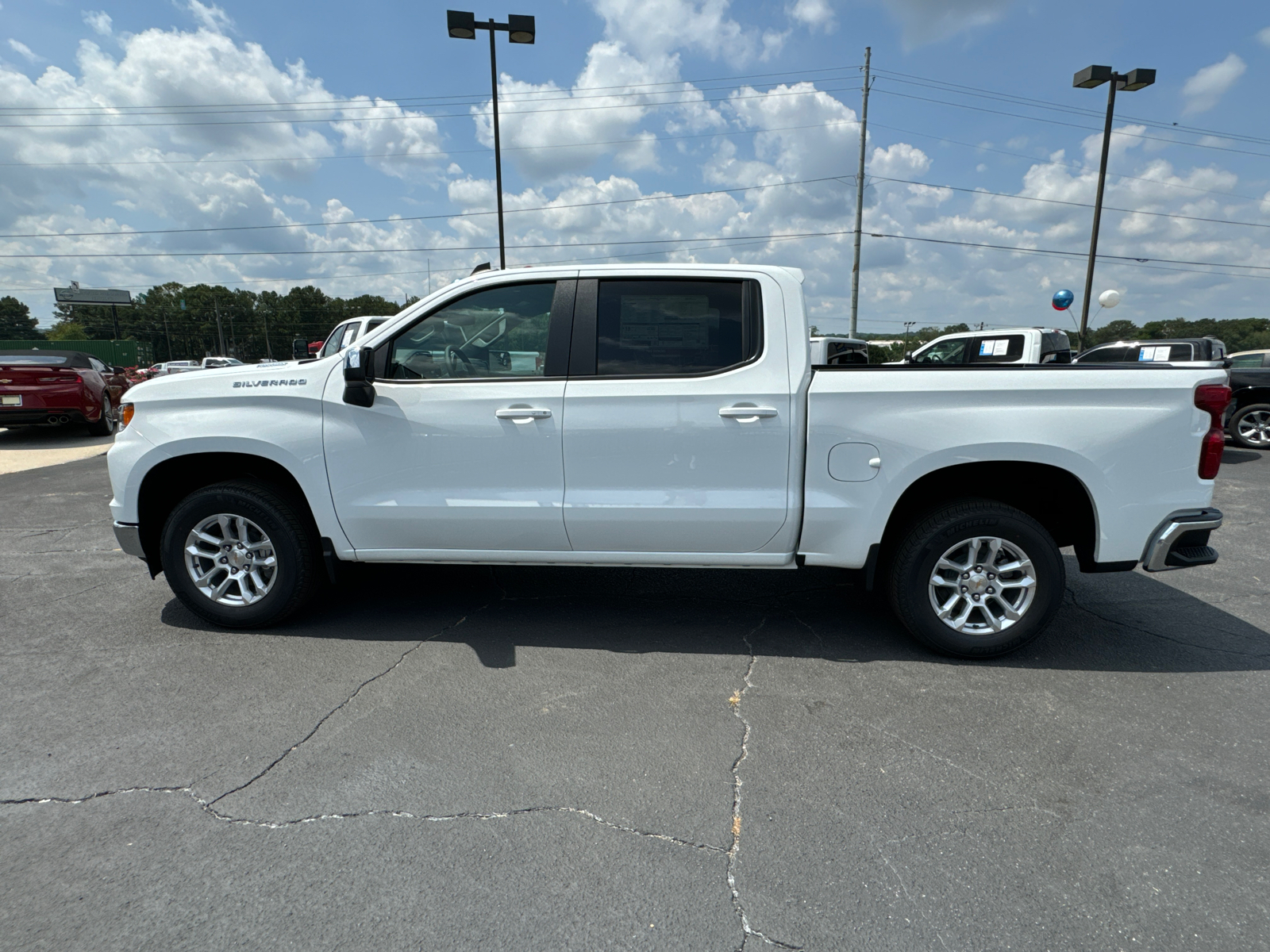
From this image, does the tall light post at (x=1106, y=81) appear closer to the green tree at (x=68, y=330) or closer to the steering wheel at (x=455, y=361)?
the steering wheel at (x=455, y=361)

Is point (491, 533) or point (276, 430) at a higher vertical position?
point (276, 430)

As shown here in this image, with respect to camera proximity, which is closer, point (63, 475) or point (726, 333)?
point (726, 333)

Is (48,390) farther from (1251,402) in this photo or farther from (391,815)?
(1251,402)

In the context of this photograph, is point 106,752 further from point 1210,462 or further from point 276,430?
point 1210,462

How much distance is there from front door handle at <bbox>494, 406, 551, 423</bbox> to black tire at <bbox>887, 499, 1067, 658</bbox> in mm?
1947

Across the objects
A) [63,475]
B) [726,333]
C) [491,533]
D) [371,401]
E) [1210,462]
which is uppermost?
[726,333]

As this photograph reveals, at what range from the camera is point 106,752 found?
9.36 feet

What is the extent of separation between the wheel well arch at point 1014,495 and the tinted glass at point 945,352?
960cm

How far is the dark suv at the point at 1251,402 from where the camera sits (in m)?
11.1

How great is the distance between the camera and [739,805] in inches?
99.0

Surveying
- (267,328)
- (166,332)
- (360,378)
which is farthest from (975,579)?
(166,332)

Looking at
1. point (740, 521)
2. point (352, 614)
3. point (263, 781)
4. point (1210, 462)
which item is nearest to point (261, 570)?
point (352, 614)

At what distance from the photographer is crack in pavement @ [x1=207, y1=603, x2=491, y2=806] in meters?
2.62

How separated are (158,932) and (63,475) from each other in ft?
32.2
